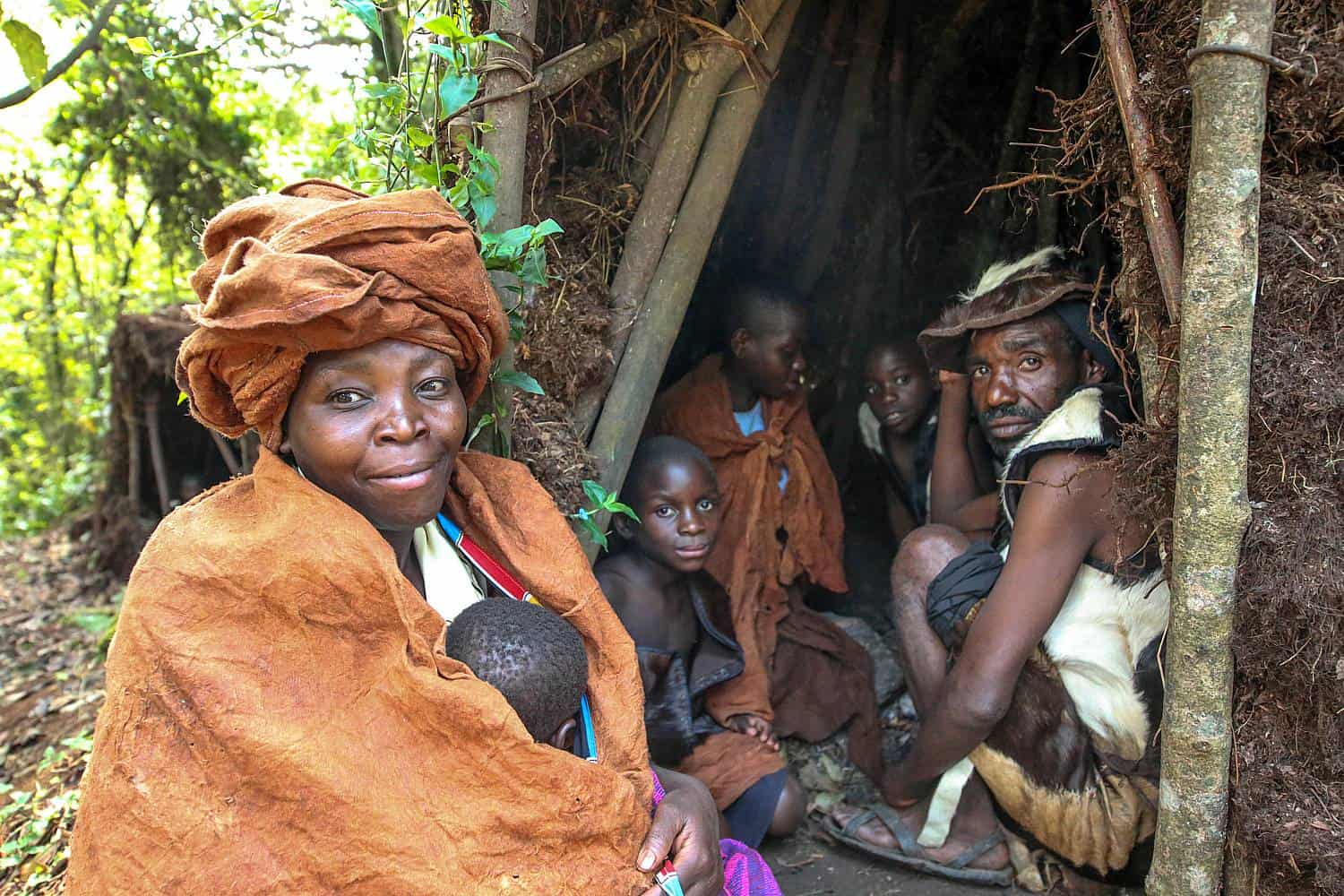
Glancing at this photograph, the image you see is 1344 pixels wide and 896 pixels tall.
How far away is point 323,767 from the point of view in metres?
1.62

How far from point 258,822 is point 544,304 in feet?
4.94

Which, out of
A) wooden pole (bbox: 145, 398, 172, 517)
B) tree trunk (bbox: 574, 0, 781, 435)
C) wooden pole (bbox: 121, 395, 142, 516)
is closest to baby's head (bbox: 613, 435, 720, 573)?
tree trunk (bbox: 574, 0, 781, 435)

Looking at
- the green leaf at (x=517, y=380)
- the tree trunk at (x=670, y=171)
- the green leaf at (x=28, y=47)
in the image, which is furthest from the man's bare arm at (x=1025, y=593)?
A: the green leaf at (x=28, y=47)

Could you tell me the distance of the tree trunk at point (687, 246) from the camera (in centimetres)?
291

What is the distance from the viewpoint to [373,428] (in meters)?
1.82

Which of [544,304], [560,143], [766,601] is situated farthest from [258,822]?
[766,601]

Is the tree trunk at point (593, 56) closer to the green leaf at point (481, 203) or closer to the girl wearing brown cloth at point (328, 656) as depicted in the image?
the green leaf at point (481, 203)

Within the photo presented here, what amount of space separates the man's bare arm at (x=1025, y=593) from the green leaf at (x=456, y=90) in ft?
5.73

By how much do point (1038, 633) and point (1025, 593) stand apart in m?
0.13

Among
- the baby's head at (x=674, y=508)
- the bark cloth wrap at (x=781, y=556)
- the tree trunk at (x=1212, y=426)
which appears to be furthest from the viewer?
the bark cloth wrap at (x=781, y=556)

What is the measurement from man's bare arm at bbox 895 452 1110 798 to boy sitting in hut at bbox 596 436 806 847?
63 cm

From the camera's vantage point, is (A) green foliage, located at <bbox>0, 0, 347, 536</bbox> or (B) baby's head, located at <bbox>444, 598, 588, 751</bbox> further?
(A) green foliage, located at <bbox>0, 0, 347, 536</bbox>

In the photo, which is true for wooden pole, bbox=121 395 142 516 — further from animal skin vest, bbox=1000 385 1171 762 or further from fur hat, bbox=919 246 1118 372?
animal skin vest, bbox=1000 385 1171 762

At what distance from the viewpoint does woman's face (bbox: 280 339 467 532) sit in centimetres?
181
